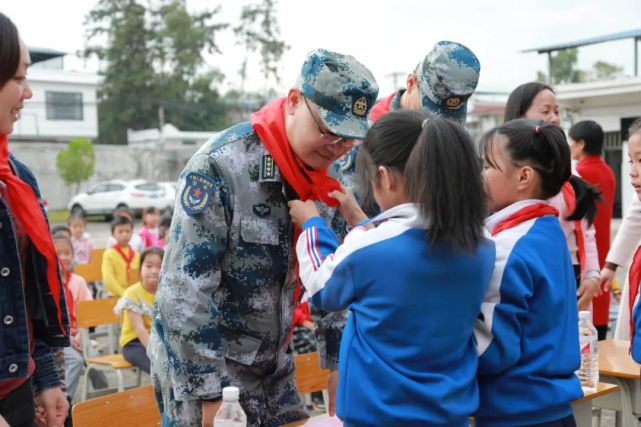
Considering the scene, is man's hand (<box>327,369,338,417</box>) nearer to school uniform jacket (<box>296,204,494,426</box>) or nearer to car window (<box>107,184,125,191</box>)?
school uniform jacket (<box>296,204,494,426</box>)

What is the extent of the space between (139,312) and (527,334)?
3957 mm

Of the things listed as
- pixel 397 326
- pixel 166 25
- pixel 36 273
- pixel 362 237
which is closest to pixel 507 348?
pixel 397 326

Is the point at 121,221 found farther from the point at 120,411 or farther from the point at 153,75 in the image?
the point at 153,75

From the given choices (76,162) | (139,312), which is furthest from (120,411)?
(76,162)

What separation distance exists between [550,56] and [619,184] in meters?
3.65

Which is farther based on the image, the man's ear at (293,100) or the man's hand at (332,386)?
the man's hand at (332,386)

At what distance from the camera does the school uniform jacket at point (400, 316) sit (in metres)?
1.83

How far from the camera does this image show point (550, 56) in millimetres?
18828

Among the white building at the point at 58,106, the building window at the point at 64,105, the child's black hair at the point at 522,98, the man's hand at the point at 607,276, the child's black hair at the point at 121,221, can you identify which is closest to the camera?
the child's black hair at the point at 522,98

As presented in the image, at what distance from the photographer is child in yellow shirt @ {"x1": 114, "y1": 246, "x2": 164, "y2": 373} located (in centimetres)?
549

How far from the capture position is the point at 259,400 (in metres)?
2.29

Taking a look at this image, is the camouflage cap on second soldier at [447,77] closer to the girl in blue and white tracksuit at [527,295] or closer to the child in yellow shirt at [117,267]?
the girl in blue and white tracksuit at [527,295]

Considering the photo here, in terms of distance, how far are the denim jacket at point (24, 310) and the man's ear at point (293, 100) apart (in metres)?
0.73

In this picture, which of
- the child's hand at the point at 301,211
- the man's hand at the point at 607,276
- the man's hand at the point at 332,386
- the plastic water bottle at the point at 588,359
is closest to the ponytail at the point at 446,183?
the child's hand at the point at 301,211
